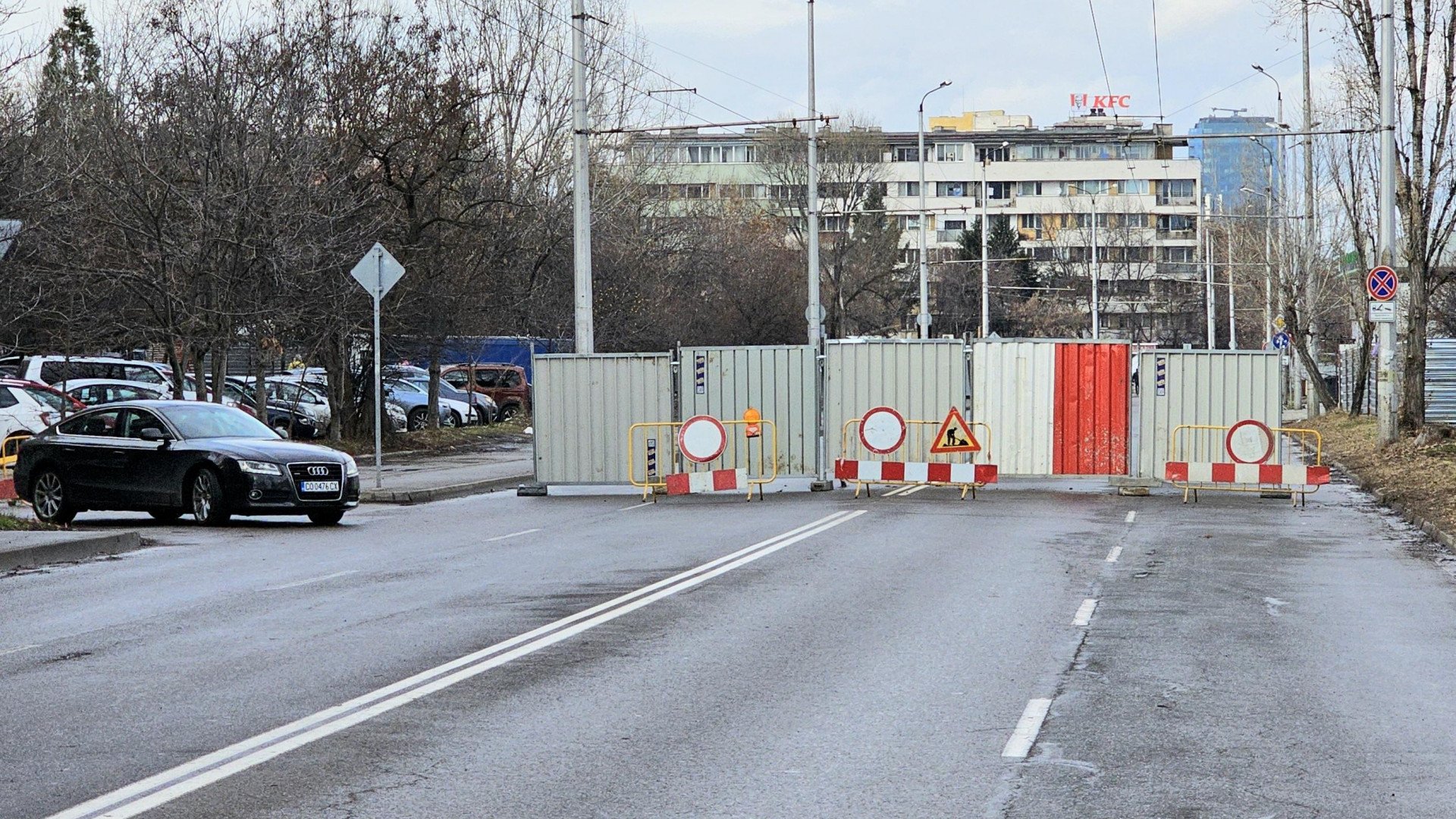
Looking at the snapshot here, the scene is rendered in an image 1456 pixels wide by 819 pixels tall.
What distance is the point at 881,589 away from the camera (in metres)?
12.8

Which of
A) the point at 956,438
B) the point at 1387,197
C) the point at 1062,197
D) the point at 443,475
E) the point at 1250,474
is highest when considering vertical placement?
the point at 1062,197

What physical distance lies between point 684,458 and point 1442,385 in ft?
82.9

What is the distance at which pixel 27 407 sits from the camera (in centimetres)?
2936

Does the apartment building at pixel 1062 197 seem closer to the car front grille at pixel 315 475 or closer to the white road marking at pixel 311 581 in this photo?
the car front grille at pixel 315 475

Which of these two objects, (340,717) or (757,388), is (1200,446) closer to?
(757,388)

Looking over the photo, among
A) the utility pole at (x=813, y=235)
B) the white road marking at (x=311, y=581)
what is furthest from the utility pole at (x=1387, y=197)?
the white road marking at (x=311, y=581)

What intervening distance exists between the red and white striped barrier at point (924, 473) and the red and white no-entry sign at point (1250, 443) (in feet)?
10.3

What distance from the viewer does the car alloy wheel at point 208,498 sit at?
760 inches

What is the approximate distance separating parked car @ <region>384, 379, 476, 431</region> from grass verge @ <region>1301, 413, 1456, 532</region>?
2234 cm

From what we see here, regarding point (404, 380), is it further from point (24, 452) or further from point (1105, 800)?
point (1105, 800)

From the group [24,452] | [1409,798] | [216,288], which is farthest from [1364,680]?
[216,288]

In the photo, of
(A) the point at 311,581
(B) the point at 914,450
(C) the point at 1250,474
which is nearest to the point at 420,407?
→ (B) the point at 914,450

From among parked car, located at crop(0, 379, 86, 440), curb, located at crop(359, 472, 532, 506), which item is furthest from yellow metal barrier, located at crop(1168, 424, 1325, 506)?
parked car, located at crop(0, 379, 86, 440)

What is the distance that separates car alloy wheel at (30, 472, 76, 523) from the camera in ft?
66.0
